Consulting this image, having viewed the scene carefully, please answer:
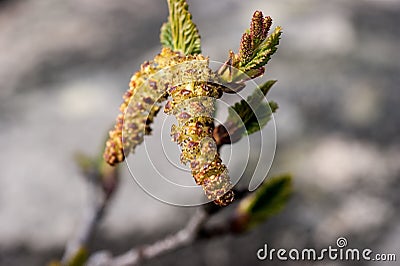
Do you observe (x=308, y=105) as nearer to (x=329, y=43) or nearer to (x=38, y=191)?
(x=329, y=43)

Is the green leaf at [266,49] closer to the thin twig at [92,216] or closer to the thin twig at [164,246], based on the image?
the thin twig at [164,246]

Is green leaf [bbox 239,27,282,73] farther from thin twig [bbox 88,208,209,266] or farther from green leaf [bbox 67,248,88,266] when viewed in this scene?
green leaf [bbox 67,248,88,266]

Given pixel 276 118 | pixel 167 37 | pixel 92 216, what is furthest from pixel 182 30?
pixel 276 118

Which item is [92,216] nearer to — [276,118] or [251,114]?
[251,114]

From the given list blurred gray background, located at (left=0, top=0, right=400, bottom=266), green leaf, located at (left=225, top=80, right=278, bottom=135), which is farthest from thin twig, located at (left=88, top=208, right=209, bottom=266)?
blurred gray background, located at (left=0, top=0, right=400, bottom=266)

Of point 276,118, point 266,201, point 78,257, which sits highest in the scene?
point 276,118

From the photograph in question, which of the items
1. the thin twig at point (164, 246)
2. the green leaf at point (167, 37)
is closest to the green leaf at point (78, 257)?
the thin twig at point (164, 246)

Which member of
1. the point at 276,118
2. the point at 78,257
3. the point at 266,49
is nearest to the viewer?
the point at 266,49
